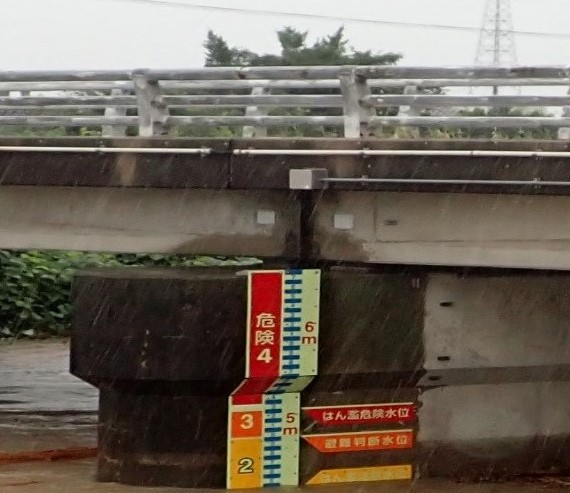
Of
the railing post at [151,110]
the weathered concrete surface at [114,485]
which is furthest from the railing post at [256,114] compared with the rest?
the weathered concrete surface at [114,485]

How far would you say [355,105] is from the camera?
1166 cm

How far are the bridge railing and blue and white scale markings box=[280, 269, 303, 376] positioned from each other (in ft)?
4.94

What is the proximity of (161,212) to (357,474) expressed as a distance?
3354mm

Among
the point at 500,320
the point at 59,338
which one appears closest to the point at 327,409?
the point at 500,320

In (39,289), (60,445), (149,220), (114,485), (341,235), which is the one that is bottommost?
(60,445)

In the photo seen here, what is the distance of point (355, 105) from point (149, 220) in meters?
2.63

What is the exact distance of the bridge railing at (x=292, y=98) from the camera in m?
10.8

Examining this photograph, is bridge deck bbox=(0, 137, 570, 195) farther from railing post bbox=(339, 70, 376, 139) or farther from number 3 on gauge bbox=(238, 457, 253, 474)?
number 3 on gauge bbox=(238, 457, 253, 474)

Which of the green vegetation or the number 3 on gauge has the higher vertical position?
the green vegetation

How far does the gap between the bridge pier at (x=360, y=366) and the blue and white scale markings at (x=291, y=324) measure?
0.30 metres

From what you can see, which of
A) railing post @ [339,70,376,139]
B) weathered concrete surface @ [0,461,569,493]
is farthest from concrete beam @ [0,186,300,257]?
weathered concrete surface @ [0,461,569,493]

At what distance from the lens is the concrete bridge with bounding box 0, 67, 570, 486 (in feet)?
36.6

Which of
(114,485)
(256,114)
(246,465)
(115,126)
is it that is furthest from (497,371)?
(115,126)

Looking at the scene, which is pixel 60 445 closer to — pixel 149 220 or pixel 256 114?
pixel 149 220
